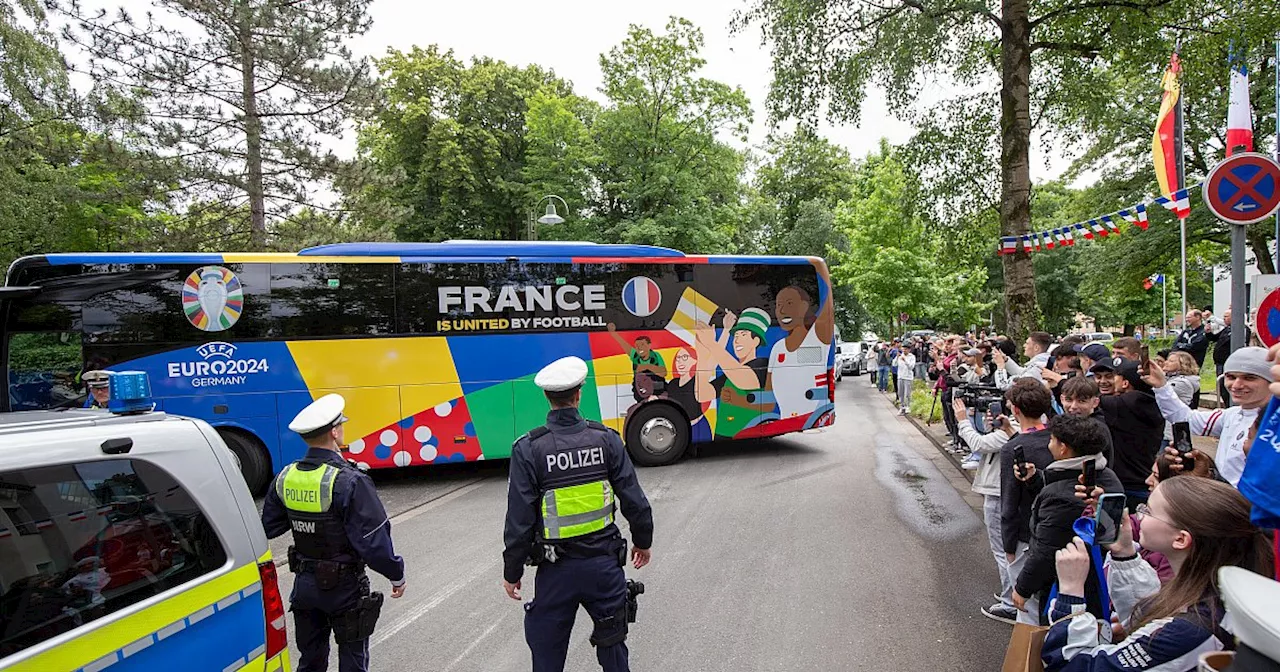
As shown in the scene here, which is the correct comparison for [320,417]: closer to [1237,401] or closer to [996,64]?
[1237,401]

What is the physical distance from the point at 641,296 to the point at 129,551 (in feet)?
27.7

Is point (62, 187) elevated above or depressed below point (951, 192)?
above

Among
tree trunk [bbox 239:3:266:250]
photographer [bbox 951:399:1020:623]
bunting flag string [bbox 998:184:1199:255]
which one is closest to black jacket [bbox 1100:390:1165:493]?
photographer [bbox 951:399:1020:623]

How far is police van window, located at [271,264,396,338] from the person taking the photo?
895cm

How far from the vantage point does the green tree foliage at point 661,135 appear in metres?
26.0

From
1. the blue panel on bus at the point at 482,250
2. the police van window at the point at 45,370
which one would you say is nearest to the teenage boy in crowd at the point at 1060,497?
the blue panel on bus at the point at 482,250

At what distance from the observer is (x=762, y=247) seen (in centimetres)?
4078

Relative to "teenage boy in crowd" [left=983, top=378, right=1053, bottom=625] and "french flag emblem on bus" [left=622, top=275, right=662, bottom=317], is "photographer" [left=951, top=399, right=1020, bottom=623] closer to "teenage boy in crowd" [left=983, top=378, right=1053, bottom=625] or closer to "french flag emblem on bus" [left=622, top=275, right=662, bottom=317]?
"teenage boy in crowd" [left=983, top=378, right=1053, bottom=625]

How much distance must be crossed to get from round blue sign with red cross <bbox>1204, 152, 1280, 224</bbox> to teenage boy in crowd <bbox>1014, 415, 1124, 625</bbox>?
8.90 feet

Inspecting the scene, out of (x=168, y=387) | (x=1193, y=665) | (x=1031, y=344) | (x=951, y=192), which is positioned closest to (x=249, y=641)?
(x=1193, y=665)

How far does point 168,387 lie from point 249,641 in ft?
23.9

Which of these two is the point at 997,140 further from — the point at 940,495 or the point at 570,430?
the point at 570,430

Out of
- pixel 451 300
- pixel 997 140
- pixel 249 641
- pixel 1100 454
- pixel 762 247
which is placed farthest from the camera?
pixel 762 247

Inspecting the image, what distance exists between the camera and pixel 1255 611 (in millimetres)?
1112
